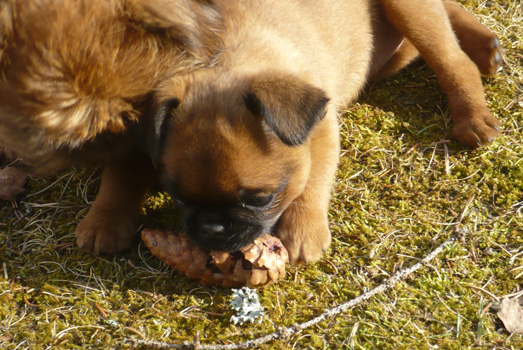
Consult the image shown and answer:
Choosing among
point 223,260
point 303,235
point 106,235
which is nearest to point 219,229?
point 223,260

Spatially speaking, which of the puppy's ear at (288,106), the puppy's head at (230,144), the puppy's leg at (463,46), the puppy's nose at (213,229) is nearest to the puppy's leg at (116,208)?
the puppy's head at (230,144)

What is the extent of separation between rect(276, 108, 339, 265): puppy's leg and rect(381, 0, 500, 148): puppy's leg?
0.90 m

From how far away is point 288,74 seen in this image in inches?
122

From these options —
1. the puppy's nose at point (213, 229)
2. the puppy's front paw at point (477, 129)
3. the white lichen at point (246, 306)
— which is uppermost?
the puppy's front paw at point (477, 129)

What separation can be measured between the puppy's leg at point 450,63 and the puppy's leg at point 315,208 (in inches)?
35.4

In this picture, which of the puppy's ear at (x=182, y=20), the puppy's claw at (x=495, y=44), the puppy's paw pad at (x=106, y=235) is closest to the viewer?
the puppy's ear at (x=182, y=20)

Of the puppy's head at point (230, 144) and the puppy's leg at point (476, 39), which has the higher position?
the puppy's leg at point (476, 39)

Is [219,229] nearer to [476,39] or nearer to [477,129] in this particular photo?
[477,129]

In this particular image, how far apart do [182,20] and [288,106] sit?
2.81 ft

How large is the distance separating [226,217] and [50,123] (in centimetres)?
95

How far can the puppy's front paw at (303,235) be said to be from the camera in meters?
3.12

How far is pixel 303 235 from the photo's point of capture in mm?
3143

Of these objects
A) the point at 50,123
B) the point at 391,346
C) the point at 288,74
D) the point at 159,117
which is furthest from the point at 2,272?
the point at 391,346

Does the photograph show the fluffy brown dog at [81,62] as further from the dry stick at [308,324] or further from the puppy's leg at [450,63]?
the puppy's leg at [450,63]
